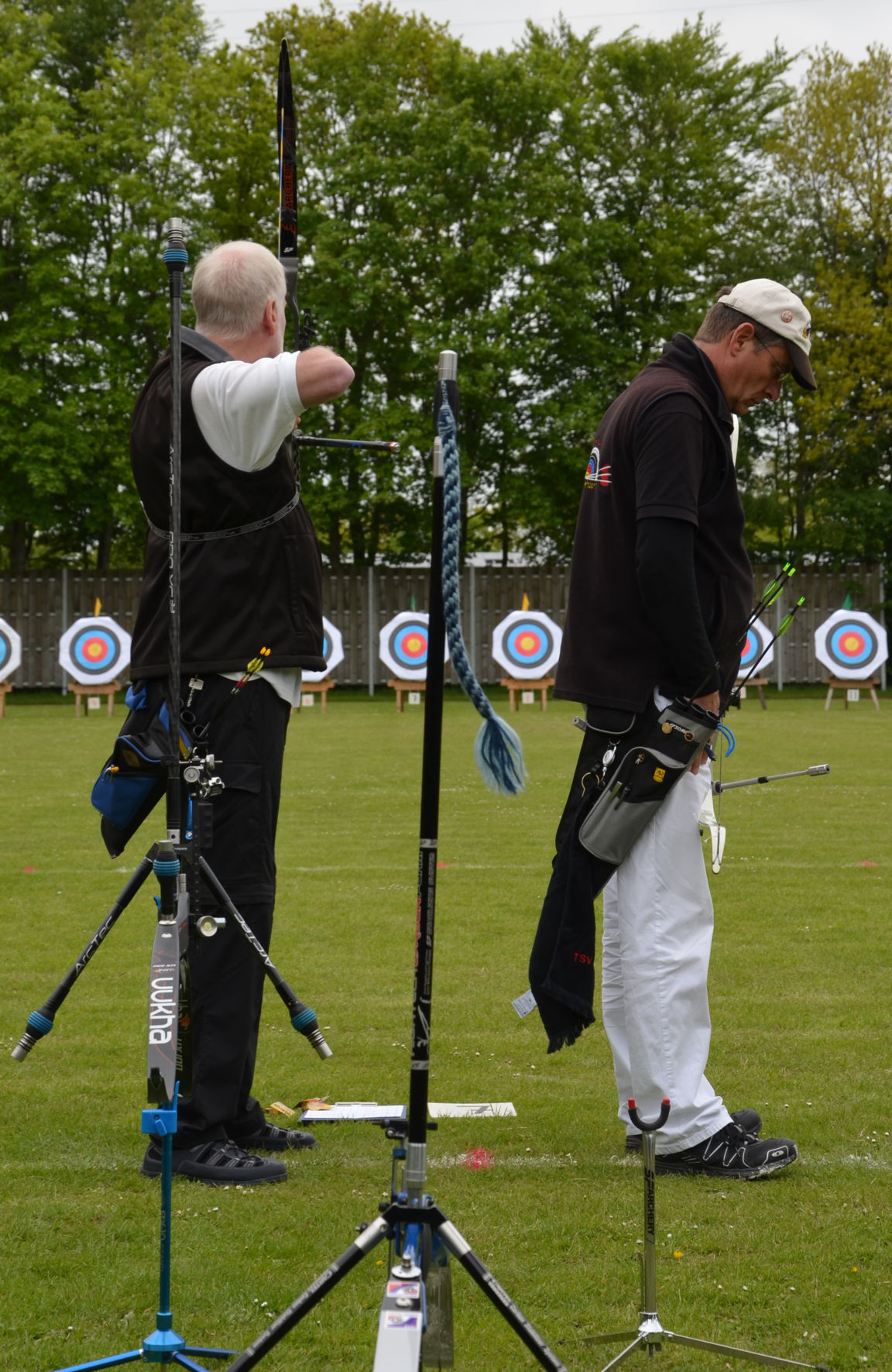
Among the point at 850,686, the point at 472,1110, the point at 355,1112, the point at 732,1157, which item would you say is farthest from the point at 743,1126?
the point at 850,686

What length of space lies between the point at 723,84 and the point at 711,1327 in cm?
3021

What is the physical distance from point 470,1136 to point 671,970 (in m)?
0.67

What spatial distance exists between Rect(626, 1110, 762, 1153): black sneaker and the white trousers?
0.07 meters

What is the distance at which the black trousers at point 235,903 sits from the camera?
3.25 metres

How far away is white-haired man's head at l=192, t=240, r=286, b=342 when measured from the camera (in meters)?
3.27

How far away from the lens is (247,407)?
2.84 meters

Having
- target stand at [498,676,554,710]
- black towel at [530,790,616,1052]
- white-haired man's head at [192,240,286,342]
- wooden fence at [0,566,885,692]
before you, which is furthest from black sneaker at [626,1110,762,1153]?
wooden fence at [0,566,885,692]

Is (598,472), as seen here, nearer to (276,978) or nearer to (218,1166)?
(276,978)

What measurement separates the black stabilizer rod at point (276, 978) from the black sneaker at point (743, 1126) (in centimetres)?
78

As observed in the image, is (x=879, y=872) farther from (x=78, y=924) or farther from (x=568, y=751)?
(x=568, y=751)

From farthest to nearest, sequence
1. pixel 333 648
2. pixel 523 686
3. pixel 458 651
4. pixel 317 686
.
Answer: pixel 333 648 → pixel 317 686 → pixel 523 686 → pixel 458 651

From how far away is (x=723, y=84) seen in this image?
2944cm

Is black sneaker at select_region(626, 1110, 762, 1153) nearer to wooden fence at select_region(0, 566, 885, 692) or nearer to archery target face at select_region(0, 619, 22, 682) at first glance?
archery target face at select_region(0, 619, 22, 682)

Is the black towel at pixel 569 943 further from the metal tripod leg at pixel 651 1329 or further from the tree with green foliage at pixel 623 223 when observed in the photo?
the tree with green foliage at pixel 623 223
